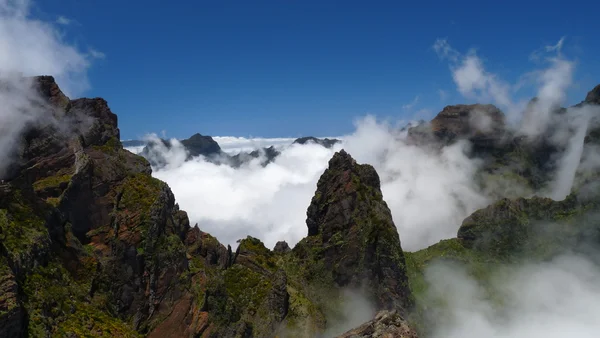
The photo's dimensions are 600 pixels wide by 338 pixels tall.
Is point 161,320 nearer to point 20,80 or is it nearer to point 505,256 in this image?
point 20,80

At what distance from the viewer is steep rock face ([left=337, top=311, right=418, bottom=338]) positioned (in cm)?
1920

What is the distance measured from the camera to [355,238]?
9694cm

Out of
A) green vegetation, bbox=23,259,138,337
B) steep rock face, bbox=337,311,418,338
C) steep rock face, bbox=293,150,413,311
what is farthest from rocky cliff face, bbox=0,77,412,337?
steep rock face, bbox=337,311,418,338

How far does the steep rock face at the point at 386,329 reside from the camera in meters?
19.2

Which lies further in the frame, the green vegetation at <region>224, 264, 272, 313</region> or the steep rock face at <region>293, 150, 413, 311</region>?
the steep rock face at <region>293, 150, 413, 311</region>

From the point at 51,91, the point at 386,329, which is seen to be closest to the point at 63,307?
the point at 51,91

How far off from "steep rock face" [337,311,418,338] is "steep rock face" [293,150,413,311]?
70365 millimetres

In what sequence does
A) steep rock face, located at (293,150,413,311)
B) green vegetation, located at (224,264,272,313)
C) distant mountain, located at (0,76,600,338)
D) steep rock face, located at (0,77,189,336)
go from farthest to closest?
1. steep rock face, located at (293,150,413,311)
2. green vegetation, located at (224,264,272,313)
3. steep rock face, located at (0,77,189,336)
4. distant mountain, located at (0,76,600,338)

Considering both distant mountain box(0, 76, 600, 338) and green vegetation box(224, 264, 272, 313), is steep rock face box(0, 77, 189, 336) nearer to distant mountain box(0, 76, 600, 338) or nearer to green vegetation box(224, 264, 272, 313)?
distant mountain box(0, 76, 600, 338)

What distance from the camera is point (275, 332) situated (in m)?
75.4

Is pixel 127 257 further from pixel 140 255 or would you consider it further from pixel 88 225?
pixel 88 225

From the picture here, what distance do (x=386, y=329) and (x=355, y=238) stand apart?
78479mm

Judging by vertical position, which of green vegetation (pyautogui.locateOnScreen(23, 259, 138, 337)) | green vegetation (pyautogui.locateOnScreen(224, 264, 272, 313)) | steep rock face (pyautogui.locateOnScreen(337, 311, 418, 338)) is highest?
green vegetation (pyautogui.locateOnScreen(224, 264, 272, 313))

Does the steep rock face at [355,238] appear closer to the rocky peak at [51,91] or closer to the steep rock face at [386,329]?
the rocky peak at [51,91]
